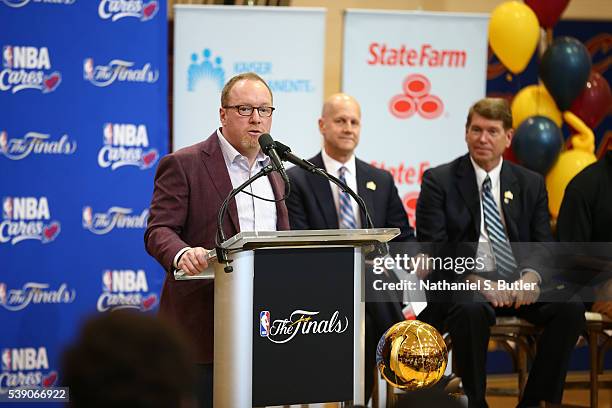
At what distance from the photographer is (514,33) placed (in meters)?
5.82

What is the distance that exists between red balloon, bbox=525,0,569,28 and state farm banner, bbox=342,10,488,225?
1.07ft

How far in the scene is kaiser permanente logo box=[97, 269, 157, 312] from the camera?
5.24 metres

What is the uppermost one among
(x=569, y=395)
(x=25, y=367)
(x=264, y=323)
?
(x=264, y=323)

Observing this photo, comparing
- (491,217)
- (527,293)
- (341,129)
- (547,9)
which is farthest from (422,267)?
(547,9)

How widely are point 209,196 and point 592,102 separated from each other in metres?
3.46

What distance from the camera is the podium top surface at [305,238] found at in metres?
2.54

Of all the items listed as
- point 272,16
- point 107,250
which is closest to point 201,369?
point 107,250

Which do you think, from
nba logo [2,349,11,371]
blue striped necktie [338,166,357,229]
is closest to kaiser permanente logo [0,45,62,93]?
nba logo [2,349,11,371]

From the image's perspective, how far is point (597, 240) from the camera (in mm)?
4781

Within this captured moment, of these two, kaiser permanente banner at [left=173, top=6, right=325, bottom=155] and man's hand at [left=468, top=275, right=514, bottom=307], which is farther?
kaiser permanente banner at [left=173, top=6, right=325, bottom=155]

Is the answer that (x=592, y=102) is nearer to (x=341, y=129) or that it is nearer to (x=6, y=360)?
(x=341, y=129)

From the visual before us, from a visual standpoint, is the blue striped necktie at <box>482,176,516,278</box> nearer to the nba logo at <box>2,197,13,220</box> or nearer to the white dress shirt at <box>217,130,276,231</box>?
the white dress shirt at <box>217,130,276,231</box>

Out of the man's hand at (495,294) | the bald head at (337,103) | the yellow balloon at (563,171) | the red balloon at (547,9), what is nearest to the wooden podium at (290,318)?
the man's hand at (495,294)

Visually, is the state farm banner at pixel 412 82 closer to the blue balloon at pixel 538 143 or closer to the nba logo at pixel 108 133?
the blue balloon at pixel 538 143
